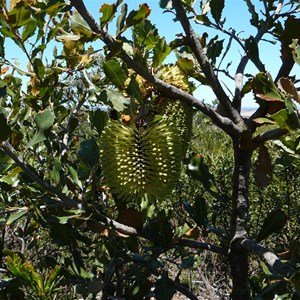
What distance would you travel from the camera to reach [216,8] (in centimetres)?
120

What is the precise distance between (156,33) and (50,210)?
2.04 ft

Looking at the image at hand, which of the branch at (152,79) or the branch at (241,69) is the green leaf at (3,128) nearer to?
the branch at (152,79)

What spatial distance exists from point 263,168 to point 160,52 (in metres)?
0.38

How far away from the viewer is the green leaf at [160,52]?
0.96 meters

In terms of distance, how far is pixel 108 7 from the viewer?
0.88 meters

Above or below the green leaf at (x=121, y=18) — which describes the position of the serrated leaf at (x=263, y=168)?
below

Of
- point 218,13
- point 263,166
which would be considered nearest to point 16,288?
point 263,166

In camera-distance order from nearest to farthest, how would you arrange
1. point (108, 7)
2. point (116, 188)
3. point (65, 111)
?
1. point (108, 7)
2. point (116, 188)
3. point (65, 111)

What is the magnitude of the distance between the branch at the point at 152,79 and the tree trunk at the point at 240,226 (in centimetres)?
8

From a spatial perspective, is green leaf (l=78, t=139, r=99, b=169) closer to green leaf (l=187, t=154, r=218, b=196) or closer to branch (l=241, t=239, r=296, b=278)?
green leaf (l=187, t=154, r=218, b=196)

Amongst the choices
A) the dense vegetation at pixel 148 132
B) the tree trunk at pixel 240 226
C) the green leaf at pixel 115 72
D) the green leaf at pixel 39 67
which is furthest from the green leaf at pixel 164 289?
the green leaf at pixel 39 67

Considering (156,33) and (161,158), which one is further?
(156,33)

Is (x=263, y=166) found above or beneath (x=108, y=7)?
beneath

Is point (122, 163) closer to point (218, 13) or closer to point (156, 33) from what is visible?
point (156, 33)
